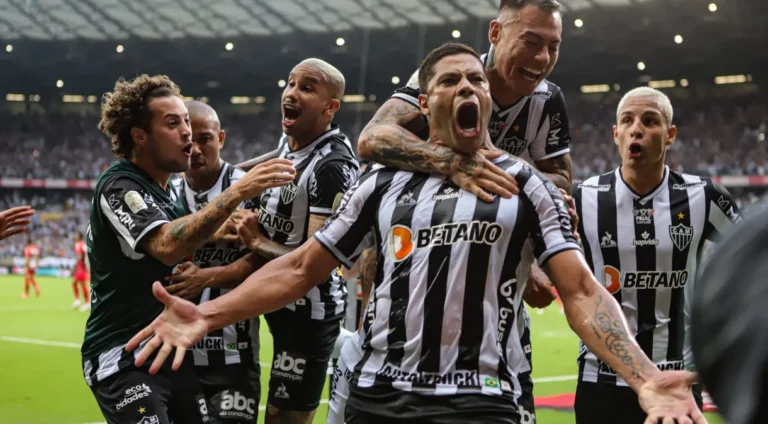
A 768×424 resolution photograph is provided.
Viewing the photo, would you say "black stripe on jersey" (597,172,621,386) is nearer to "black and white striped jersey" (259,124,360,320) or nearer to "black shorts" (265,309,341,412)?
"black and white striped jersey" (259,124,360,320)

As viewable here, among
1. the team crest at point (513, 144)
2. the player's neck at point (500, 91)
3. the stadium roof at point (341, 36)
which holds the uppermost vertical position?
the stadium roof at point (341, 36)

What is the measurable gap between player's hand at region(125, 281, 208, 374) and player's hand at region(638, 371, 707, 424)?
172 centimetres

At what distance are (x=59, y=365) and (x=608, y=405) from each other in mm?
10412

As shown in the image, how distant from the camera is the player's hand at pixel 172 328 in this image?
3.43 metres

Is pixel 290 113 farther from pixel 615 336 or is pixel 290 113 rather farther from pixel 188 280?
pixel 615 336

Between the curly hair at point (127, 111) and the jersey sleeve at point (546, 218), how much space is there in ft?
7.83

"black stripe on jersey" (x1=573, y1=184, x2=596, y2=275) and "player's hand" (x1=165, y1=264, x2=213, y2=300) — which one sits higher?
"black stripe on jersey" (x1=573, y1=184, x2=596, y2=275)

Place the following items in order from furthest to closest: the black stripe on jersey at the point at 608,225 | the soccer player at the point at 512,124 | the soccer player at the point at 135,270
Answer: the black stripe on jersey at the point at 608,225
the soccer player at the point at 135,270
the soccer player at the point at 512,124

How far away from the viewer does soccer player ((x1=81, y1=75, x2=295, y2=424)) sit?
455cm

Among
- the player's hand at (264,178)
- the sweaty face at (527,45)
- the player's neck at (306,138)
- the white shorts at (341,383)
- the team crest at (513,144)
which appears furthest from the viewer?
the player's neck at (306,138)

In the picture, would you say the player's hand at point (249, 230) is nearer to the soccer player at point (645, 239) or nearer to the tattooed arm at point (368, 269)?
the tattooed arm at point (368, 269)

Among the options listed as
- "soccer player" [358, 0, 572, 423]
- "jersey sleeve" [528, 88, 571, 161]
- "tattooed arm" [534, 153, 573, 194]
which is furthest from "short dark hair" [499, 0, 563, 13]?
"tattooed arm" [534, 153, 573, 194]

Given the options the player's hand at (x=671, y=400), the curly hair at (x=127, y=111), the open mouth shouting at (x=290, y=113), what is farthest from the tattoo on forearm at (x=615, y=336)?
the open mouth shouting at (x=290, y=113)

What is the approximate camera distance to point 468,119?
3.88 meters
